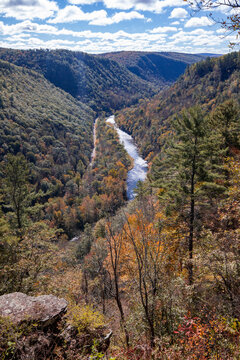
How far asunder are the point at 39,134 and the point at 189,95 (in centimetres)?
10335

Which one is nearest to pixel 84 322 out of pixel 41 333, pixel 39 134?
pixel 41 333

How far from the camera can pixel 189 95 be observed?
→ 151m

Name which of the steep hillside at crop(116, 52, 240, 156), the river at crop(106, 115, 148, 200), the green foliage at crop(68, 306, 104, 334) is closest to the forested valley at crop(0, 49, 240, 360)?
the green foliage at crop(68, 306, 104, 334)

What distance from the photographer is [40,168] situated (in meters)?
103

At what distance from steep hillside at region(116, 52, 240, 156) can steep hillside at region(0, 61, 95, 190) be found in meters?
37.9

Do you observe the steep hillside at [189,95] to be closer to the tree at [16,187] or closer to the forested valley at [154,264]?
the forested valley at [154,264]

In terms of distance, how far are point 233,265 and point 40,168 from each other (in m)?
104

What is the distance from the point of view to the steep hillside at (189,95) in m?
128

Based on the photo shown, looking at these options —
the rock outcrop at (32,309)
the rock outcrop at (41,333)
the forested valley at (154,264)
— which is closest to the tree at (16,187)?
the forested valley at (154,264)

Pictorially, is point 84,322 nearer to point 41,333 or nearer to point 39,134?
point 41,333

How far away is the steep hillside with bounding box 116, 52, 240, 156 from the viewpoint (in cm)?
12775

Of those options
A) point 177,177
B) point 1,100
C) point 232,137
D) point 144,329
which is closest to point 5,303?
point 144,329

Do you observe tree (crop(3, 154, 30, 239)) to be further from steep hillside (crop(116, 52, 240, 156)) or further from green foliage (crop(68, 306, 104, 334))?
steep hillside (crop(116, 52, 240, 156))

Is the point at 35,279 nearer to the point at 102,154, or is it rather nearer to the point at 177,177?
the point at 177,177
